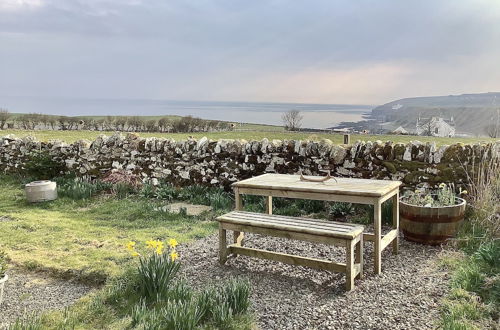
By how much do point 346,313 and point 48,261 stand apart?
332 cm

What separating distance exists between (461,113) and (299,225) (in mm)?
6006

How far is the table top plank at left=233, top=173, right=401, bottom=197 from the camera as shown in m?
4.07

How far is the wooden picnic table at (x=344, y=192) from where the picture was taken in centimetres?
404

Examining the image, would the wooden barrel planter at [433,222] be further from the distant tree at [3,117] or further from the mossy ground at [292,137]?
the distant tree at [3,117]

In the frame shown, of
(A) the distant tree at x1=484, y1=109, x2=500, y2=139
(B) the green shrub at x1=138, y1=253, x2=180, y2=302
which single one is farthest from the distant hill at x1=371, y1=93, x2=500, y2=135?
(B) the green shrub at x1=138, y1=253, x2=180, y2=302

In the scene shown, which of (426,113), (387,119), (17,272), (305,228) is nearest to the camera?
(305,228)

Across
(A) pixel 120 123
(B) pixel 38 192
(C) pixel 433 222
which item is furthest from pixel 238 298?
(A) pixel 120 123

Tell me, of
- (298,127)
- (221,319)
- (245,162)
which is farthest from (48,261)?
(298,127)

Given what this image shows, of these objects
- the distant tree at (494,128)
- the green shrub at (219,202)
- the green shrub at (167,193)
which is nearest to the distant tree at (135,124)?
the green shrub at (167,193)

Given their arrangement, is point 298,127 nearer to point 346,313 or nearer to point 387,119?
point 387,119

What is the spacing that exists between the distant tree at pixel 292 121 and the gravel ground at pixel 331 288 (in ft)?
35.8

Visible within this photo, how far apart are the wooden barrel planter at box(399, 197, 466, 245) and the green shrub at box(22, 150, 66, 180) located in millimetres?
7844

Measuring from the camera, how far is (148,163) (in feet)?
28.6

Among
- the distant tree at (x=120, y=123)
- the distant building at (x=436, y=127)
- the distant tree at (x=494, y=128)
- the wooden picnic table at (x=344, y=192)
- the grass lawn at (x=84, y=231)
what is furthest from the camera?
the distant tree at (x=120, y=123)
